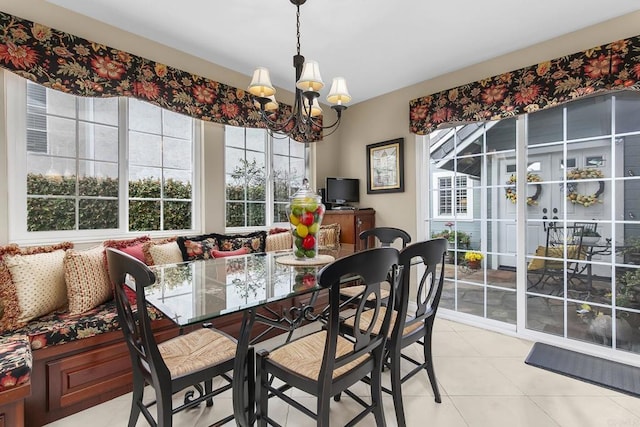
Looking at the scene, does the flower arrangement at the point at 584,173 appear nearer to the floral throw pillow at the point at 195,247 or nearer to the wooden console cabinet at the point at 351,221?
the wooden console cabinet at the point at 351,221

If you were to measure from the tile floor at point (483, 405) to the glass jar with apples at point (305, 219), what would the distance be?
1.00m

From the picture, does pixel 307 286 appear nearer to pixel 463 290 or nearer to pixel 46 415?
pixel 46 415

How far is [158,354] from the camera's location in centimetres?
121

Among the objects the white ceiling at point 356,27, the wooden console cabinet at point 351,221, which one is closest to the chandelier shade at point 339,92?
the white ceiling at point 356,27

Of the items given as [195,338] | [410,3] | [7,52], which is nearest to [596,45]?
[410,3]

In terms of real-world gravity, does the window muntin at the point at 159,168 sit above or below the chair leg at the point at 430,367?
above

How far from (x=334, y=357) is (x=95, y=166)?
2.47 metres

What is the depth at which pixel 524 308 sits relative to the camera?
2842 millimetres

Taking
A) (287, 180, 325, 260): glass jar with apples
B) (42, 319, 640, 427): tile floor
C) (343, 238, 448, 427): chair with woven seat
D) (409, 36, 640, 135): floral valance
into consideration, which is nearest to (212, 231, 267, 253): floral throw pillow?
(287, 180, 325, 260): glass jar with apples

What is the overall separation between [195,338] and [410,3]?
2615mm

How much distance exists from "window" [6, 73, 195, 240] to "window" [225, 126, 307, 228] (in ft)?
1.42

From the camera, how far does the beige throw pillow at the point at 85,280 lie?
1.95 metres

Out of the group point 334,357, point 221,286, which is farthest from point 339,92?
point 334,357

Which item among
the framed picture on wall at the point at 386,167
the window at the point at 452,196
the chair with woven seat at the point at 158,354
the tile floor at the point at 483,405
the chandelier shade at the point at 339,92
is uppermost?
the chandelier shade at the point at 339,92
